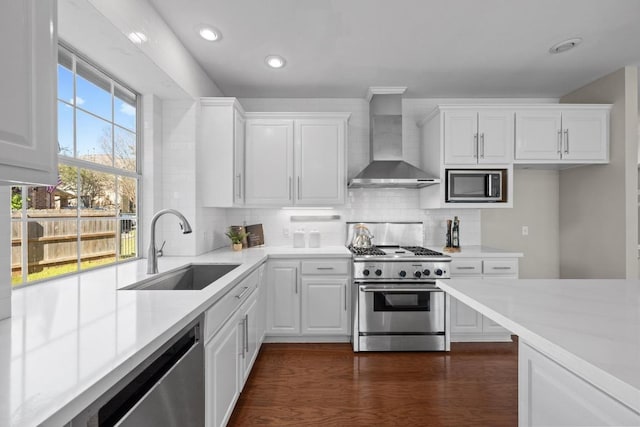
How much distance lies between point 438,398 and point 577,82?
3.40 meters

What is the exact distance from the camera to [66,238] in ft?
6.46

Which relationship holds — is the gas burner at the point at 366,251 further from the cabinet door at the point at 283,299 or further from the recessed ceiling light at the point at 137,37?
the recessed ceiling light at the point at 137,37

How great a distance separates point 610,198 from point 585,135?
26.1 inches

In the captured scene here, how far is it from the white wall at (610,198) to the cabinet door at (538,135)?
19.6 inches

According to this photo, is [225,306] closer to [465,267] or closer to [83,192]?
[83,192]

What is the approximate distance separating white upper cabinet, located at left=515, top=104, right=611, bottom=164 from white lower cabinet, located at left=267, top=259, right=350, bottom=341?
218 centimetres

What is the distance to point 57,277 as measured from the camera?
6.16ft

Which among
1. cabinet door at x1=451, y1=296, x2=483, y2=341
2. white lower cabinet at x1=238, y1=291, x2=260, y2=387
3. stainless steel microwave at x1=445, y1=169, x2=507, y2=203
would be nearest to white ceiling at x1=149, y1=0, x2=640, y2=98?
stainless steel microwave at x1=445, y1=169, x2=507, y2=203

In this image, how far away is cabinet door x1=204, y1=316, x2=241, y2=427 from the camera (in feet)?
5.08

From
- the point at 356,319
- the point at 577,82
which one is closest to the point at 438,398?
the point at 356,319

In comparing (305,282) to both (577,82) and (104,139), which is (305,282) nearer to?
(104,139)

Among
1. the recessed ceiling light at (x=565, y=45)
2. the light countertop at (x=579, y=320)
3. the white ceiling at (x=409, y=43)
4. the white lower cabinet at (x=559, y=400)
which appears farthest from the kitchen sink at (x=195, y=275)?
the recessed ceiling light at (x=565, y=45)

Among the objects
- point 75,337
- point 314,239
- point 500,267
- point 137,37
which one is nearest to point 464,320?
point 500,267

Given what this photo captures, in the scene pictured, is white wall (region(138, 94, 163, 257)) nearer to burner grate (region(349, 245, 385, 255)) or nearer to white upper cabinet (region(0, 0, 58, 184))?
burner grate (region(349, 245, 385, 255))
